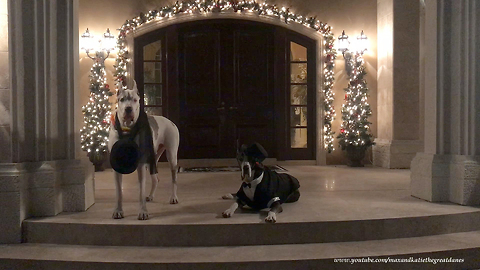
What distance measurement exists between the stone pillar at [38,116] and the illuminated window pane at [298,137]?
Answer: 491cm

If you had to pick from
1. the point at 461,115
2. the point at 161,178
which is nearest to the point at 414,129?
the point at 461,115

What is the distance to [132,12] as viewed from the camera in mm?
8055

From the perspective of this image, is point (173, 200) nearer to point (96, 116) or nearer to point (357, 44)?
point (96, 116)

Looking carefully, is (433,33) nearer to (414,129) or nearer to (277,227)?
(277,227)

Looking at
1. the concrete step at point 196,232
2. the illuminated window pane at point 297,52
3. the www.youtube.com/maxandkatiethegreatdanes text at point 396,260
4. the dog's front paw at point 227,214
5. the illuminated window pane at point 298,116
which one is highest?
the illuminated window pane at point 297,52

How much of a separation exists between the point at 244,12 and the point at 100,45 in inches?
112

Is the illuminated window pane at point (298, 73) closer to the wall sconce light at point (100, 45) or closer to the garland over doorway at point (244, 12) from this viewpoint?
the garland over doorway at point (244, 12)

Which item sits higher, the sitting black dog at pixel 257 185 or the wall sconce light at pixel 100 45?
the wall sconce light at pixel 100 45

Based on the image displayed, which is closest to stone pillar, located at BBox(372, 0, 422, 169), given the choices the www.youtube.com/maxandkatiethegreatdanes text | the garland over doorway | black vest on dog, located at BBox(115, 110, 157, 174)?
the garland over doorway

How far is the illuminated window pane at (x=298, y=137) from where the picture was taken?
8.49 metres

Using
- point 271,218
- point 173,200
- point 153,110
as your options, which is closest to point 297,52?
point 153,110

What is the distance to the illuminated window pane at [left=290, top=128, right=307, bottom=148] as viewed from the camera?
8.49m

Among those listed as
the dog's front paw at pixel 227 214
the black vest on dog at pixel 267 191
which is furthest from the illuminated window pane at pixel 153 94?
the dog's front paw at pixel 227 214

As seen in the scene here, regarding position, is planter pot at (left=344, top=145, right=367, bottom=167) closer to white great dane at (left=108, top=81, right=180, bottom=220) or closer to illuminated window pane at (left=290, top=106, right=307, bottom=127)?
illuminated window pane at (left=290, top=106, right=307, bottom=127)
